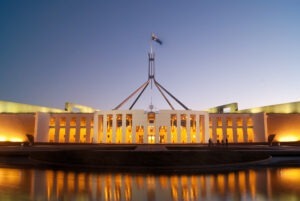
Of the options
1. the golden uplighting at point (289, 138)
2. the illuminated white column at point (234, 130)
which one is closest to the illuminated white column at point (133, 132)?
the illuminated white column at point (234, 130)

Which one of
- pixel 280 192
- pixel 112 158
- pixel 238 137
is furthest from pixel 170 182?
pixel 238 137

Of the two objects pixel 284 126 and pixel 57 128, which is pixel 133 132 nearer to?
pixel 57 128

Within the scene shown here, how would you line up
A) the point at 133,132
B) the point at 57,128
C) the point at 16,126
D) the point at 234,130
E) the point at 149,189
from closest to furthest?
the point at 149,189 → the point at 133,132 → the point at 16,126 → the point at 57,128 → the point at 234,130

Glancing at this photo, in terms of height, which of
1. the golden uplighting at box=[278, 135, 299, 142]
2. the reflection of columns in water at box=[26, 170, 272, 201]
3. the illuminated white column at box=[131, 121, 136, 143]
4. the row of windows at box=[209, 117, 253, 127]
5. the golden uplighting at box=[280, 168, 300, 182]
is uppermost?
the row of windows at box=[209, 117, 253, 127]

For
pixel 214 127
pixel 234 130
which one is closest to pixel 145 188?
pixel 214 127

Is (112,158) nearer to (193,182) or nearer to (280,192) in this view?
(193,182)

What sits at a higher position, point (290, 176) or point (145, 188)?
point (145, 188)

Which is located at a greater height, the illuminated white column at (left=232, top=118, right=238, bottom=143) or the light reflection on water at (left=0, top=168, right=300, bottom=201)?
the illuminated white column at (left=232, top=118, right=238, bottom=143)

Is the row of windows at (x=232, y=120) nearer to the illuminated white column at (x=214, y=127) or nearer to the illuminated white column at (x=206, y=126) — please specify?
the illuminated white column at (x=214, y=127)

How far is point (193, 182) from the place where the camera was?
9.45m

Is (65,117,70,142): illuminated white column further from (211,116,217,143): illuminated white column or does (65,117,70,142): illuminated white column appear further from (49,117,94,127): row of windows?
(211,116,217,143): illuminated white column

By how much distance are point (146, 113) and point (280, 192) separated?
30418 mm

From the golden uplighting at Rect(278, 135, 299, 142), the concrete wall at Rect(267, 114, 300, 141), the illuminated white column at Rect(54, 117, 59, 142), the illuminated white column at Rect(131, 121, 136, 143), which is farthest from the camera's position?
the illuminated white column at Rect(54, 117, 59, 142)

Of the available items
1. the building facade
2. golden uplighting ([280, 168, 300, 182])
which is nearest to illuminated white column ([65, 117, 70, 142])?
the building facade
